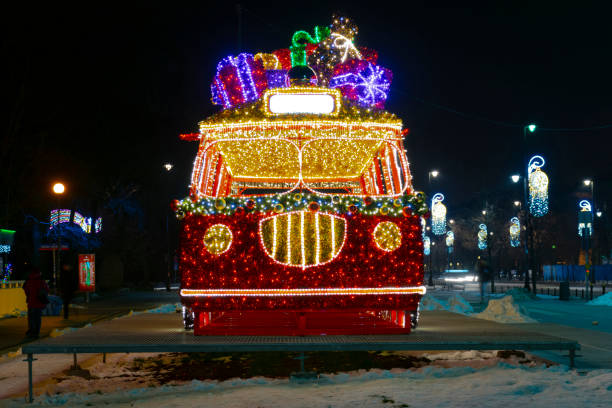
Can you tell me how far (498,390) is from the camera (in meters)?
6.97

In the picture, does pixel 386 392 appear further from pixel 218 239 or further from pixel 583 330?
pixel 583 330

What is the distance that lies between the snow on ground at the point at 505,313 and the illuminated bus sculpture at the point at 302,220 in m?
8.67

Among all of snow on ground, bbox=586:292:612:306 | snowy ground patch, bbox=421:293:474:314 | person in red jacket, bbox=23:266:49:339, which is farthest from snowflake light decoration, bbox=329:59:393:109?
snow on ground, bbox=586:292:612:306

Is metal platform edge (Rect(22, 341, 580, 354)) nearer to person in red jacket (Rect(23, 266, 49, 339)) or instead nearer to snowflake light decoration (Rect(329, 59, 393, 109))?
snowflake light decoration (Rect(329, 59, 393, 109))

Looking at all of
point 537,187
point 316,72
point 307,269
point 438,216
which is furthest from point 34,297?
point 438,216

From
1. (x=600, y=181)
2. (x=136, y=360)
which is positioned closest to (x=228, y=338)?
(x=136, y=360)

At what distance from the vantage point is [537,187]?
3291 cm

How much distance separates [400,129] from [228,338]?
3436mm

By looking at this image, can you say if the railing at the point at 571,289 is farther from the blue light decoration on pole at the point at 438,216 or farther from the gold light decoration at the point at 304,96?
the gold light decoration at the point at 304,96

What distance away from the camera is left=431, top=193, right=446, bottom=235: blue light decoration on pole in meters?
42.7

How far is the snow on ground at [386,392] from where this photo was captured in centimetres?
654

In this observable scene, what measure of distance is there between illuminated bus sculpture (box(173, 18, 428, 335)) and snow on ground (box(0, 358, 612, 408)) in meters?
1.11

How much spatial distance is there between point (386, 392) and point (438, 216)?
3718cm

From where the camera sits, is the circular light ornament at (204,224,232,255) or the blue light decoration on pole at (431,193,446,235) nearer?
the circular light ornament at (204,224,232,255)
